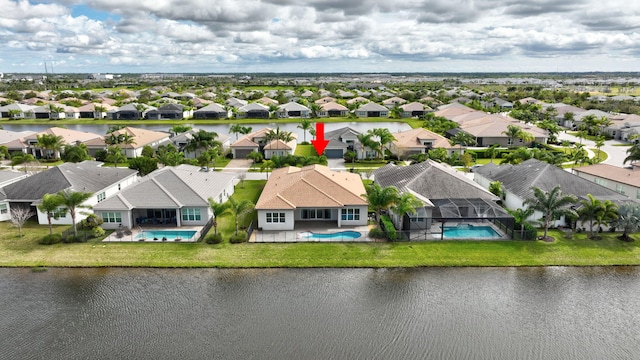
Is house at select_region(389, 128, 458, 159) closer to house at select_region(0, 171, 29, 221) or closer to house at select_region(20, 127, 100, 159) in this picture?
house at select_region(0, 171, 29, 221)

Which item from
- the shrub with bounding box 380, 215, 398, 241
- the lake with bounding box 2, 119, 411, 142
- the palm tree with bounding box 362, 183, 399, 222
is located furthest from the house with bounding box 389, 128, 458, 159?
the palm tree with bounding box 362, 183, 399, 222

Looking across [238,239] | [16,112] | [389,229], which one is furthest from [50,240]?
[16,112]

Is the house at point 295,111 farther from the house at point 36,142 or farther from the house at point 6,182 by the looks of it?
the house at point 6,182

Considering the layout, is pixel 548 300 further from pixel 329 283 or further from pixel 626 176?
pixel 626 176

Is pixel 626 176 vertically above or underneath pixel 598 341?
above

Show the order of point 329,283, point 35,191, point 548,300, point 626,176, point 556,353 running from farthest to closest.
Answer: point 626,176 < point 35,191 < point 329,283 < point 548,300 < point 556,353

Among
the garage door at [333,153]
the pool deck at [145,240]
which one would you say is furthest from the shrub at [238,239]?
the garage door at [333,153]

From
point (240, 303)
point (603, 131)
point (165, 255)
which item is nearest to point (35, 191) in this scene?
point (165, 255)
